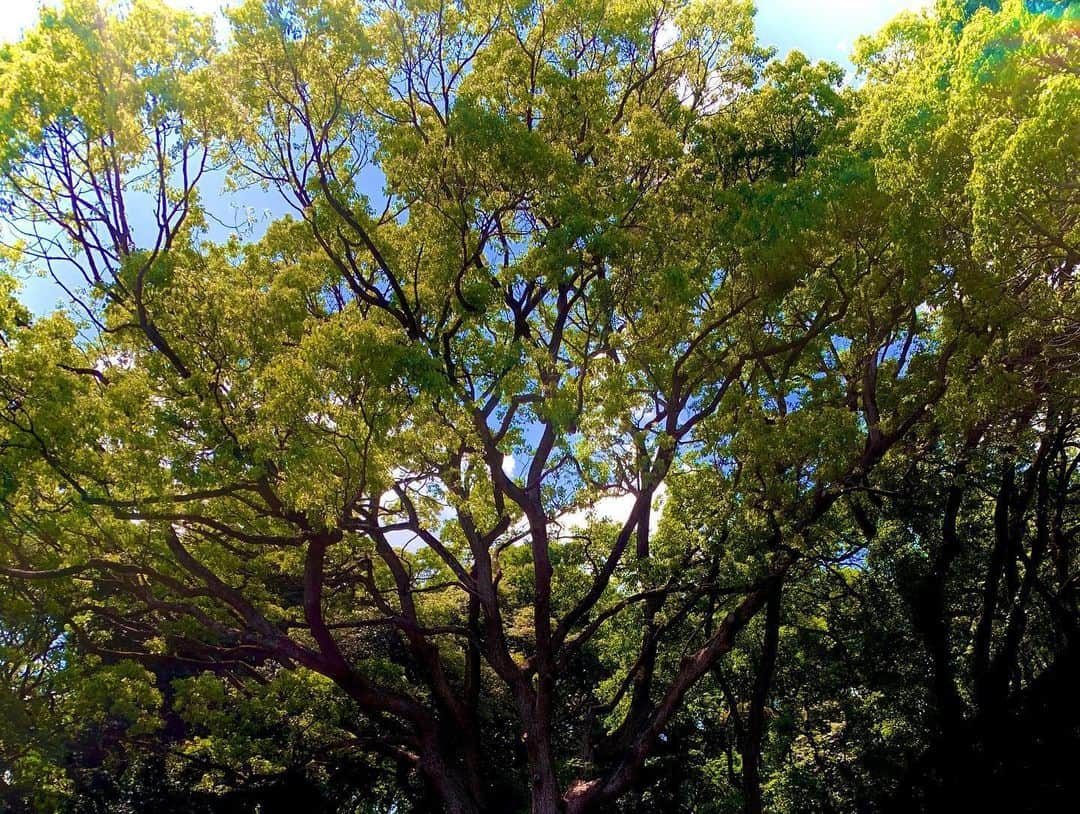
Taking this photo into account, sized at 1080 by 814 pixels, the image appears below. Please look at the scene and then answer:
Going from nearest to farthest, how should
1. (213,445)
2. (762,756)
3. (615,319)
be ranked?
(213,445) → (615,319) → (762,756)

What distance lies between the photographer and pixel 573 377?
881 centimetres

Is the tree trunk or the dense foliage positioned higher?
the dense foliage

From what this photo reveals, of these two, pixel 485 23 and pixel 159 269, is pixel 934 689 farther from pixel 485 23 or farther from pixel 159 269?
pixel 159 269

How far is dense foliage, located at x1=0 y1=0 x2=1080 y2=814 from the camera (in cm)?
699

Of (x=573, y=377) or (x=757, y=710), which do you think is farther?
(x=757, y=710)

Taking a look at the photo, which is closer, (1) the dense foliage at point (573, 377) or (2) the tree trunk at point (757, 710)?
(1) the dense foliage at point (573, 377)

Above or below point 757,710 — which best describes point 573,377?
above

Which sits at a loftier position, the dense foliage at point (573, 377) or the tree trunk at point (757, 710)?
the dense foliage at point (573, 377)

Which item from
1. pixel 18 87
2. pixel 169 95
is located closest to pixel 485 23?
pixel 169 95

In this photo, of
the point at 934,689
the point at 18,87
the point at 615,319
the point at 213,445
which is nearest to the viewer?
the point at 18,87

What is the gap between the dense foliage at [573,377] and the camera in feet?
22.9

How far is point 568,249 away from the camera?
7.50 m

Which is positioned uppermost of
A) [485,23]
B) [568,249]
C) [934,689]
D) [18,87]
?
[485,23]

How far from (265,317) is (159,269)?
46.6 inches
